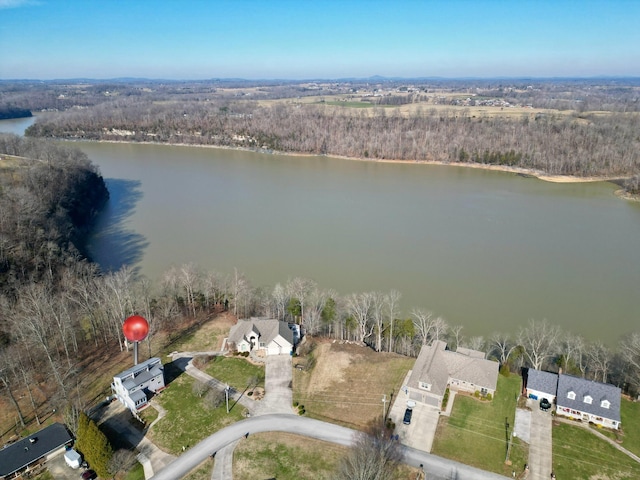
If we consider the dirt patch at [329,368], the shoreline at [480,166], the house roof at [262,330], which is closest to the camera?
the dirt patch at [329,368]

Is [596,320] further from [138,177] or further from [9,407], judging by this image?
[138,177]

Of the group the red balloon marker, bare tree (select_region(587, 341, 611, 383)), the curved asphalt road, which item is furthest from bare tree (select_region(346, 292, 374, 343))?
the red balloon marker

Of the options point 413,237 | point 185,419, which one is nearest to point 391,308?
point 185,419

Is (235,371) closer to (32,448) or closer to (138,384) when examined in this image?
(138,384)

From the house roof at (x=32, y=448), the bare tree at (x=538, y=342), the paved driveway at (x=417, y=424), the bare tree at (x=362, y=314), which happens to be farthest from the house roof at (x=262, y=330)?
the bare tree at (x=538, y=342)

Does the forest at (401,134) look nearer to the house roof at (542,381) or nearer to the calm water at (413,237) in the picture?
the calm water at (413,237)

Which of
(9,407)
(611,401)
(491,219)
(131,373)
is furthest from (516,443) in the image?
(491,219)
